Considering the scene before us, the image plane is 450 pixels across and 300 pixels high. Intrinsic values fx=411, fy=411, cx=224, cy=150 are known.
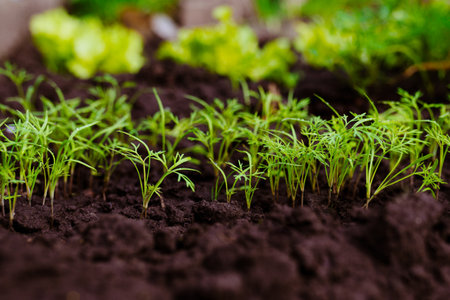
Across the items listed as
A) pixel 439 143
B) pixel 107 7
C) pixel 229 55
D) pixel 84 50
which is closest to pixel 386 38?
pixel 229 55

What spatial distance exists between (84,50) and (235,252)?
2.86 m

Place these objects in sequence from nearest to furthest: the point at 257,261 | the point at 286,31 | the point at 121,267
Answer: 1. the point at 257,261
2. the point at 121,267
3. the point at 286,31

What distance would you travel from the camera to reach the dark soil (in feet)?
A: 3.56

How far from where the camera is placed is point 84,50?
3514mm

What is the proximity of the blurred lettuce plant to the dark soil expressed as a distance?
78.2 inches

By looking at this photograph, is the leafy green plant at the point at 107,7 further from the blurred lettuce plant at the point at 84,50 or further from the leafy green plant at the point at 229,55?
the leafy green plant at the point at 229,55

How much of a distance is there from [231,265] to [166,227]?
0.57m

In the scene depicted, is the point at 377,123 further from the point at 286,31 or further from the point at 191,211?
the point at 286,31

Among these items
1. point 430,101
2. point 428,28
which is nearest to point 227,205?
point 430,101

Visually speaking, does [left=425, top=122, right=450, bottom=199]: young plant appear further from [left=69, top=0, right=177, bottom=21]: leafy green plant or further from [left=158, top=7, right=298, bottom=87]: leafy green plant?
[left=69, top=0, right=177, bottom=21]: leafy green plant

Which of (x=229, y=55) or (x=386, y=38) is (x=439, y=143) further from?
(x=229, y=55)

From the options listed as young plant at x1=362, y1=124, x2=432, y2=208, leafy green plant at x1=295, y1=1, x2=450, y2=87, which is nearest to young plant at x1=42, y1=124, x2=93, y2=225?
young plant at x1=362, y1=124, x2=432, y2=208

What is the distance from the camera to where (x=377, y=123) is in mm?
1611

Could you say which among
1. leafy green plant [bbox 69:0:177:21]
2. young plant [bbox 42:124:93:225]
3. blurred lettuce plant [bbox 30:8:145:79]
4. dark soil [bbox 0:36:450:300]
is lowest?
dark soil [bbox 0:36:450:300]
